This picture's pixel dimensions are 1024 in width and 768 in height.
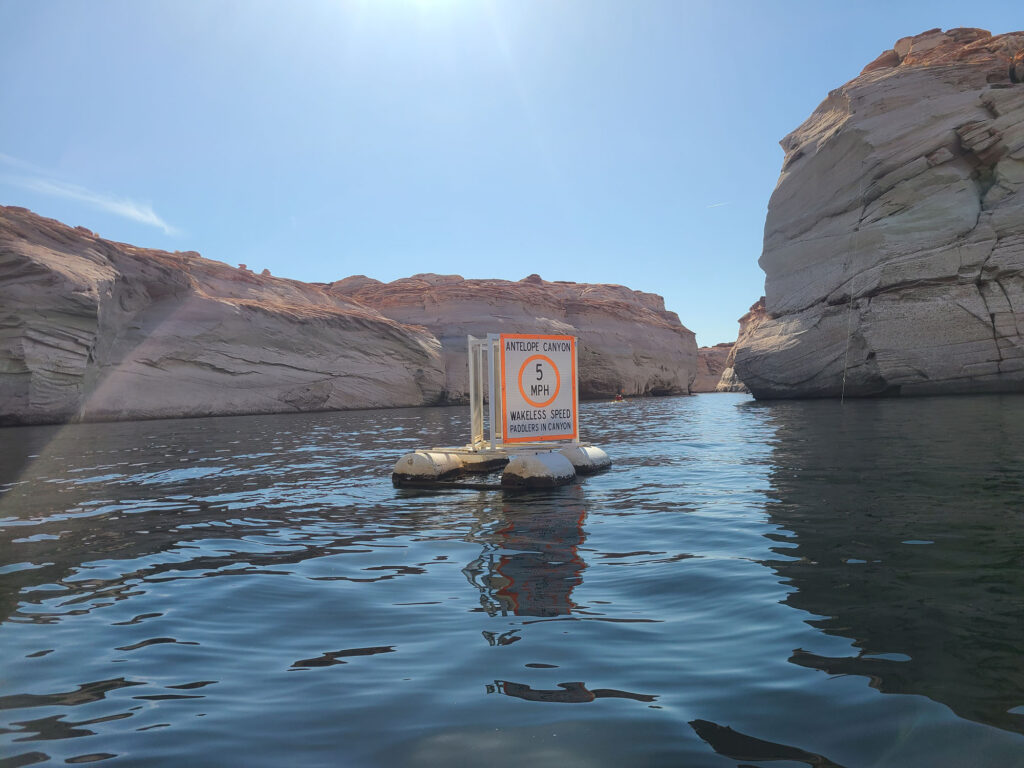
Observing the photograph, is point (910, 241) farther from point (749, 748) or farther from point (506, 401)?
point (749, 748)

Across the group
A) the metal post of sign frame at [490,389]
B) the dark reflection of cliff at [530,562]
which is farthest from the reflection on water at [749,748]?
the metal post of sign frame at [490,389]

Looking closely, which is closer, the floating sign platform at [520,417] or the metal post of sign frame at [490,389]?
the floating sign platform at [520,417]

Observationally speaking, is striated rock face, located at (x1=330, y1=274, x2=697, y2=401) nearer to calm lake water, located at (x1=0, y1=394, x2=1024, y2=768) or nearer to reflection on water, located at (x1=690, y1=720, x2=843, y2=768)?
calm lake water, located at (x1=0, y1=394, x2=1024, y2=768)

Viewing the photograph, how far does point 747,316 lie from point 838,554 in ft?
317

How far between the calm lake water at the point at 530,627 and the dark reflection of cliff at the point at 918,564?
0.02m

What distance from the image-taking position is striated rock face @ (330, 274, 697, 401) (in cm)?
5825

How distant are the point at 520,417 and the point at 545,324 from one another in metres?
48.3

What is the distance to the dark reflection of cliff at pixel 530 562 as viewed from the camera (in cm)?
471

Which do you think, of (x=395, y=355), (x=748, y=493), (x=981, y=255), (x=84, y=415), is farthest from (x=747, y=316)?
(x=748, y=493)

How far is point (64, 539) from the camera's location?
23.4ft

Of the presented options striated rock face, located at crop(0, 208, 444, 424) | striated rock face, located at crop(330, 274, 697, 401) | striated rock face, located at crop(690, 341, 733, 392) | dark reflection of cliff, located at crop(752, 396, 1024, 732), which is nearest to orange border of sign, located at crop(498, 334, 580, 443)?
dark reflection of cliff, located at crop(752, 396, 1024, 732)

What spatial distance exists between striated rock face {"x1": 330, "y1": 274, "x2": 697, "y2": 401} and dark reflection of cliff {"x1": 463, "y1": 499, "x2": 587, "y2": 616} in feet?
150

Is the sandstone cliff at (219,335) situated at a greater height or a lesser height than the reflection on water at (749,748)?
greater

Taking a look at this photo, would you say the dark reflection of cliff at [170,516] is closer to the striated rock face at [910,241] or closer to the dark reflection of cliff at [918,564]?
the dark reflection of cliff at [918,564]
